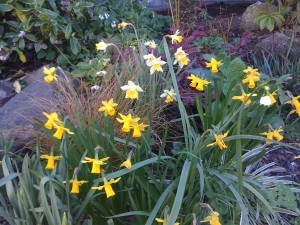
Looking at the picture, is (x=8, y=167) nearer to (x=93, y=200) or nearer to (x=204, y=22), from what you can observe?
(x=93, y=200)

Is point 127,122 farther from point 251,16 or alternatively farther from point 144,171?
point 251,16

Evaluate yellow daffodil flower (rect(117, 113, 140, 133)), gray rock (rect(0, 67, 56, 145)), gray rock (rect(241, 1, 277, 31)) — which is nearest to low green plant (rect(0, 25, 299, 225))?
yellow daffodil flower (rect(117, 113, 140, 133))

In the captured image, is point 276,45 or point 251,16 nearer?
point 276,45

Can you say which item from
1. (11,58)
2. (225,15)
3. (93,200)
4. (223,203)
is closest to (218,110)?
(223,203)

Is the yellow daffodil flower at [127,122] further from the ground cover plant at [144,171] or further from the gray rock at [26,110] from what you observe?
the gray rock at [26,110]

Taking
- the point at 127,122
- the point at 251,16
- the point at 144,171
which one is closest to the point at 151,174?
the point at 144,171

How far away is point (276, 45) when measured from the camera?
4340mm

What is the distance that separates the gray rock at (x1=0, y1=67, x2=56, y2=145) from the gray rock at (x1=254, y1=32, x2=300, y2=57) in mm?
1993

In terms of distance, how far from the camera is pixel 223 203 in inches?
97.2

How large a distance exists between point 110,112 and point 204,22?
3.58 m

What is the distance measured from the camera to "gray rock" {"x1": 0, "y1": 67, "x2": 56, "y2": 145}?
2990mm

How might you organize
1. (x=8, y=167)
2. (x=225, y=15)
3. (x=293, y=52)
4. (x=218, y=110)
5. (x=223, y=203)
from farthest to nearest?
(x=225, y=15)
(x=293, y=52)
(x=218, y=110)
(x=223, y=203)
(x=8, y=167)

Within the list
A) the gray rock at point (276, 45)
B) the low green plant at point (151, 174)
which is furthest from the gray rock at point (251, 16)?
the low green plant at point (151, 174)

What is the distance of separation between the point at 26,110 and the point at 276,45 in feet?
7.80
